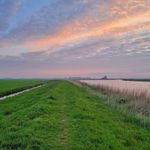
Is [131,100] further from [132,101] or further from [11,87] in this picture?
[11,87]

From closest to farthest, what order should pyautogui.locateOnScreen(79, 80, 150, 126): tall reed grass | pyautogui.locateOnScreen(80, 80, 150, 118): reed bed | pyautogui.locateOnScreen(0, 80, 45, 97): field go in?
pyautogui.locateOnScreen(79, 80, 150, 126): tall reed grass < pyautogui.locateOnScreen(80, 80, 150, 118): reed bed < pyautogui.locateOnScreen(0, 80, 45, 97): field

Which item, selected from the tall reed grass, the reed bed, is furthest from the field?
the reed bed

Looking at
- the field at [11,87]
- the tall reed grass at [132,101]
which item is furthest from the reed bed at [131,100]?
the field at [11,87]

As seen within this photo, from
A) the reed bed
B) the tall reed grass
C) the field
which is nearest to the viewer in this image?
the tall reed grass

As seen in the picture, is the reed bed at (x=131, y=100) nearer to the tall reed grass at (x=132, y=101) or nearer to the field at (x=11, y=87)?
the tall reed grass at (x=132, y=101)

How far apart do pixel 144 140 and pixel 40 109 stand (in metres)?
7.90

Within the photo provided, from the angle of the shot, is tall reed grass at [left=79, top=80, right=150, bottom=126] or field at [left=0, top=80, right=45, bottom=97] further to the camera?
field at [left=0, top=80, right=45, bottom=97]

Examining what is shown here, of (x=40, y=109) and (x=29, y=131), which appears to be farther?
(x=40, y=109)

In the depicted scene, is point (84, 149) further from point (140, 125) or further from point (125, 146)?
point (140, 125)

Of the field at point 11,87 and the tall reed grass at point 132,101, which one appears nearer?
the tall reed grass at point 132,101

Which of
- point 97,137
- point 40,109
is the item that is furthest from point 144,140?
point 40,109

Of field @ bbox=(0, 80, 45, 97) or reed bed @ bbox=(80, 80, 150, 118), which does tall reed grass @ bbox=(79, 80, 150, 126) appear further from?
field @ bbox=(0, 80, 45, 97)

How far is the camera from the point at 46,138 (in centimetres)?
1034

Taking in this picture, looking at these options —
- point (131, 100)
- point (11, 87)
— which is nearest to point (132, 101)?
point (131, 100)
